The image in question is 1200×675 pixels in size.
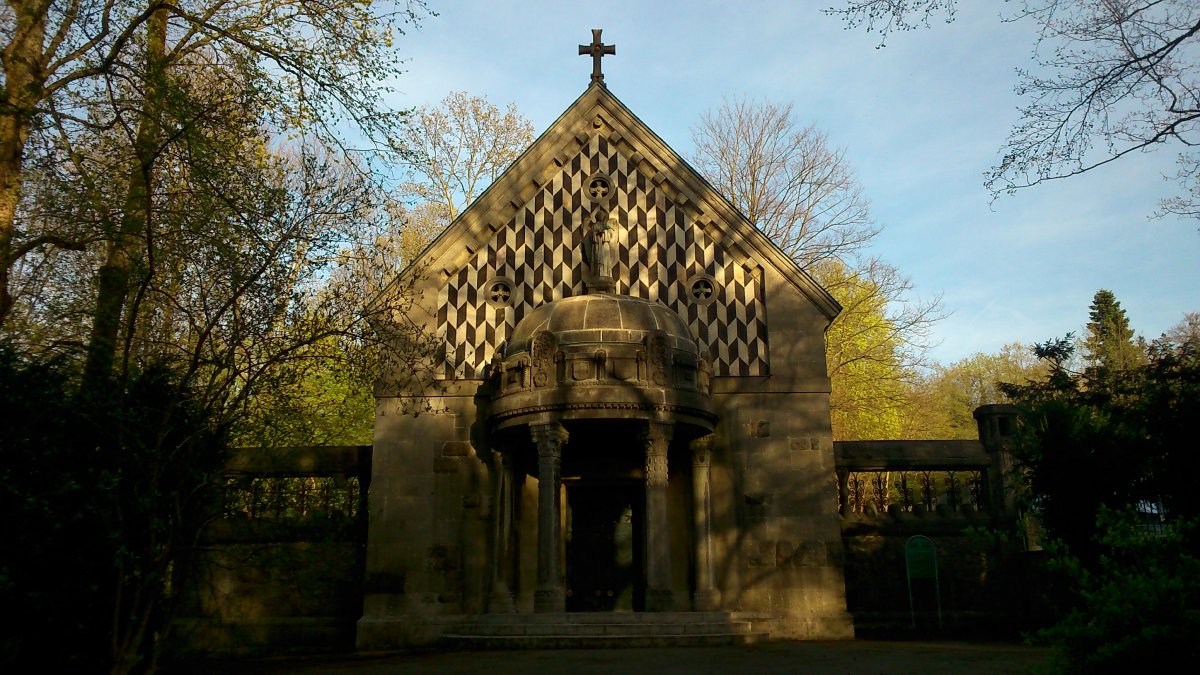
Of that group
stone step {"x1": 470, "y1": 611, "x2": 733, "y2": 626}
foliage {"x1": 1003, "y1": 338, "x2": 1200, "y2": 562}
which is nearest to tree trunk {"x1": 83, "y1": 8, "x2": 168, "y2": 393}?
stone step {"x1": 470, "y1": 611, "x2": 733, "y2": 626}

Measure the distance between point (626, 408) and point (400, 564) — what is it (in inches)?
208

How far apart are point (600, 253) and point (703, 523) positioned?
5.23 m

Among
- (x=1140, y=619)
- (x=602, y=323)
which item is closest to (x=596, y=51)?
(x=602, y=323)

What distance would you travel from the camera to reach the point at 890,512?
60.0ft

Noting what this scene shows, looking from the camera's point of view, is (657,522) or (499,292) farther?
(499,292)

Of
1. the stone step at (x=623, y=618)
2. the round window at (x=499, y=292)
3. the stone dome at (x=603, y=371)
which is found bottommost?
the stone step at (x=623, y=618)

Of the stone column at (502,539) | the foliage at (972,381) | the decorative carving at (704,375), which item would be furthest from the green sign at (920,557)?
the foliage at (972,381)

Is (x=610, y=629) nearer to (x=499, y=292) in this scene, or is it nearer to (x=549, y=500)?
(x=549, y=500)

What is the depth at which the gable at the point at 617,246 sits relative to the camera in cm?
1806

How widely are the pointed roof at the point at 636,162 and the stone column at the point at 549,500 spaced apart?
15.4 feet

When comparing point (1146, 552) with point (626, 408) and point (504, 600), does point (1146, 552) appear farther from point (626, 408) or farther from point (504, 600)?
point (504, 600)

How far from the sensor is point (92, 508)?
958 centimetres

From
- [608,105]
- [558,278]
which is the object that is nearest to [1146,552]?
[558,278]

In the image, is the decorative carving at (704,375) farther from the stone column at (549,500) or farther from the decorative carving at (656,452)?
the stone column at (549,500)
